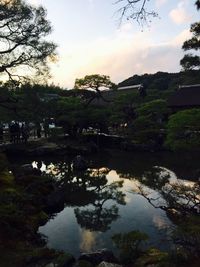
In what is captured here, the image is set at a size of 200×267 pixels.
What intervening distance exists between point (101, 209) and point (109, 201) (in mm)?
1298

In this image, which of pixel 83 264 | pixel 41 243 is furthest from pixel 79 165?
pixel 83 264

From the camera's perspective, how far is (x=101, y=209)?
17484mm

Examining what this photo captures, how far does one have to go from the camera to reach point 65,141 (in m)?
37.3

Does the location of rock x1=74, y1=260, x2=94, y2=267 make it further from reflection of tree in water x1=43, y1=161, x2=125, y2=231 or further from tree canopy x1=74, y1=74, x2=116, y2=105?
tree canopy x1=74, y1=74, x2=116, y2=105

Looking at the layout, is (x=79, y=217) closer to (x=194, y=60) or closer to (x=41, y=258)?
(x=41, y=258)

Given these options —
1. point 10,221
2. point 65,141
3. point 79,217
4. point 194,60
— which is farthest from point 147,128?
point 10,221

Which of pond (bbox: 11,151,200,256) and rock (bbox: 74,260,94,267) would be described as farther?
pond (bbox: 11,151,200,256)

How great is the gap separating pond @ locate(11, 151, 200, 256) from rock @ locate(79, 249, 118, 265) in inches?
46.1

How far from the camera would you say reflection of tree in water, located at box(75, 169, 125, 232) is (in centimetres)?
1546

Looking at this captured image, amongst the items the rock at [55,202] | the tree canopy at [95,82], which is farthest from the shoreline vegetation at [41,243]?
the tree canopy at [95,82]

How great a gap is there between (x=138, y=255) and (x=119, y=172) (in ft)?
49.9

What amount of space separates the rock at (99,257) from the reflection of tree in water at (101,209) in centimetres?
338

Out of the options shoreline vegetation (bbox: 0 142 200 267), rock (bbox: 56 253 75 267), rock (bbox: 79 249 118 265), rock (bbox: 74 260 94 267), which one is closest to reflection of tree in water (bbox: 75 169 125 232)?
shoreline vegetation (bbox: 0 142 200 267)

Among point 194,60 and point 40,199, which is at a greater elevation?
point 194,60
